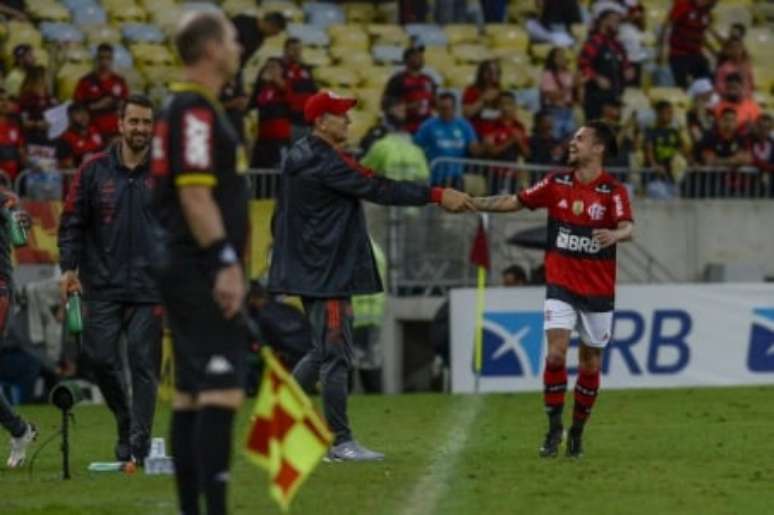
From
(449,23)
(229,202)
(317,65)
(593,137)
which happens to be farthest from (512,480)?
(449,23)

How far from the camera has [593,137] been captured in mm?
14438

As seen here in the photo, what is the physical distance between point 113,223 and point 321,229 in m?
1.20

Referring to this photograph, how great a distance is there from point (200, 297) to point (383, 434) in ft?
24.1

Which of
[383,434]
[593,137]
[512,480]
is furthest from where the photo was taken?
[383,434]

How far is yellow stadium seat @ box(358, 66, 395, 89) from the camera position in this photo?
28.4 meters

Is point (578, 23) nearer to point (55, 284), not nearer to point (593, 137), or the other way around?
point (55, 284)

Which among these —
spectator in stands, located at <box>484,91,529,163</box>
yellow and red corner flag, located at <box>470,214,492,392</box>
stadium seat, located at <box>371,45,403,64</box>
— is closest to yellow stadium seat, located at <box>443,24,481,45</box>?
stadium seat, located at <box>371,45,403,64</box>

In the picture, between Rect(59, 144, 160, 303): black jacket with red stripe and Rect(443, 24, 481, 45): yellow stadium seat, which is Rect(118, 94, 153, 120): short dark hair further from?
Rect(443, 24, 481, 45): yellow stadium seat

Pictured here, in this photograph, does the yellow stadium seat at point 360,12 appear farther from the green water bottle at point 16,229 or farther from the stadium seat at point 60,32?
the green water bottle at point 16,229

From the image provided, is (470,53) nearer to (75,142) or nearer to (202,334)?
(75,142)

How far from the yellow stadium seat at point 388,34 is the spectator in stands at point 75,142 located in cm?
571

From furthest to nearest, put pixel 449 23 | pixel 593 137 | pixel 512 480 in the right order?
pixel 449 23, pixel 593 137, pixel 512 480

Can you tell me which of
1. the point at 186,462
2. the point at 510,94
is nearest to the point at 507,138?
the point at 510,94

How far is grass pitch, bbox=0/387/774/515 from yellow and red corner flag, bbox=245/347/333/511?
69.2 inches
